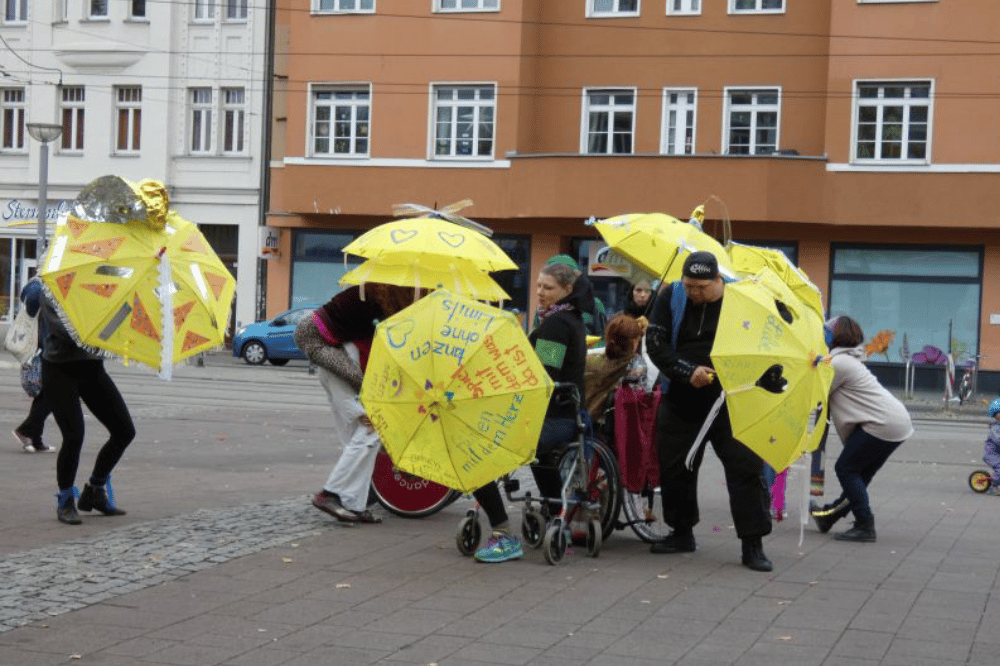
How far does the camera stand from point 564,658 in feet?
21.6

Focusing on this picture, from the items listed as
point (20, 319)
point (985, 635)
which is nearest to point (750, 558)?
point (985, 635)

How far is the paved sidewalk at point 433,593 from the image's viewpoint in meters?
6.71

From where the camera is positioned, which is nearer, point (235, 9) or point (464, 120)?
point (464, 120)

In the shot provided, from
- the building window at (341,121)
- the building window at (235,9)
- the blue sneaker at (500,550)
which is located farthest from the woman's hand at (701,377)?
the building window at (235,9)

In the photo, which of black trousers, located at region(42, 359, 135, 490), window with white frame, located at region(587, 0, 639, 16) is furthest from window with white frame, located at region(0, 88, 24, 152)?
black trousers, located at region(42, 359, 135, 490)

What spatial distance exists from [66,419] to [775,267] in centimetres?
482

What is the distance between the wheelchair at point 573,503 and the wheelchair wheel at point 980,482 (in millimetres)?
5771

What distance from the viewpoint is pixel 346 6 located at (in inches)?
1489

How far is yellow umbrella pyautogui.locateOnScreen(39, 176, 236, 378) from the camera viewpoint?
30.9 ft

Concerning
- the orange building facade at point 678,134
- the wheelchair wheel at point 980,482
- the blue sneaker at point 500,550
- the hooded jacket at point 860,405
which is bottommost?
the wheelchair wheel at point 980,482

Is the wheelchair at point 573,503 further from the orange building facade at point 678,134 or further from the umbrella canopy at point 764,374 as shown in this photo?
the orange building facade at point 678,134

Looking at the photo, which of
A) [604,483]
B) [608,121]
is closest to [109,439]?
[604,483]

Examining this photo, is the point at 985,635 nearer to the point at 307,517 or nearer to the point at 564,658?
the point at 564,658

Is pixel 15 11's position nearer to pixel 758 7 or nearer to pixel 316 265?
pixel 316 265
